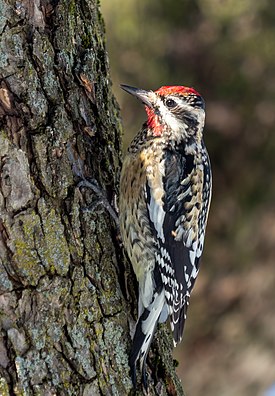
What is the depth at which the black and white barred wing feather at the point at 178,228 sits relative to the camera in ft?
11.6

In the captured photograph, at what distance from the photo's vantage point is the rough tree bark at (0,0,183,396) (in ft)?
9.32

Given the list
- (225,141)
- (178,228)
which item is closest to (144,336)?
(178,228)

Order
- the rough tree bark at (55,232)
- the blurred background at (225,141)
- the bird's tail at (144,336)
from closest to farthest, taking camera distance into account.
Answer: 1. the rough tree bark at (55,232)
2. the bird's tail at (144,336)
3. the blurred background at (225,141)

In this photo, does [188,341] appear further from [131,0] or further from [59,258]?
[59,258]

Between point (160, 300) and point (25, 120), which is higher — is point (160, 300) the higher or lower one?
the lower one

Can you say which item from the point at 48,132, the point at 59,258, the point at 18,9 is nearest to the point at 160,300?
the point at 59,258

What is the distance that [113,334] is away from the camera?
307cm

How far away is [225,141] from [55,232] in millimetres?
3463

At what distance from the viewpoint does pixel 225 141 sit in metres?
6.23

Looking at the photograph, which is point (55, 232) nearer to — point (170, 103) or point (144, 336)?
point (144, 336)

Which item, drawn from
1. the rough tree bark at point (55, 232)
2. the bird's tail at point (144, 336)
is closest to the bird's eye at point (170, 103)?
the rough tree bark at point (55, 232)

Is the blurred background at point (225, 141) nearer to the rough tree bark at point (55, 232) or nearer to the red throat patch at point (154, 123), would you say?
the red throat patch at point (154, 123)

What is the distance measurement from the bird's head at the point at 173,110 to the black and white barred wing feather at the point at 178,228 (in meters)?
0.15

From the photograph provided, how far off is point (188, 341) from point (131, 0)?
115 inches
